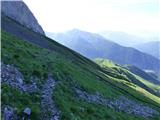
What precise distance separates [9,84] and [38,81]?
5.58 metres

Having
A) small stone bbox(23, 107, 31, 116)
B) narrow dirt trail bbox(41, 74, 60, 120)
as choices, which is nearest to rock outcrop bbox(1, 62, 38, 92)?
narrow dirt trail bbox(41, 74, 60, 120)

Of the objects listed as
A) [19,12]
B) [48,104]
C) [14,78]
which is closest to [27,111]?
[48,104]

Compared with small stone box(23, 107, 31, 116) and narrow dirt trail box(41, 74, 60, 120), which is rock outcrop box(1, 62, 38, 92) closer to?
narrow dirt trail box(41, 74, 60, 120)

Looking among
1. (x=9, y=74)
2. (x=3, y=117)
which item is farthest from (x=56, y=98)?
(x=3, y=117)

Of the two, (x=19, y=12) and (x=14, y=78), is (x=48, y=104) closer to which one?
(x=14, y=78)

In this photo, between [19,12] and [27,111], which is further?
[19,12]

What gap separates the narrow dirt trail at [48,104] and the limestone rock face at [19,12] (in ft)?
334

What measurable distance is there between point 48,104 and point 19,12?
128448 millimetres

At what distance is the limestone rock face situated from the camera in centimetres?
13925

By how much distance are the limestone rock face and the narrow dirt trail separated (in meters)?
102

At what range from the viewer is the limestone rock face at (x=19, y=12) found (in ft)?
457

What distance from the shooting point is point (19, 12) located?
156 metres

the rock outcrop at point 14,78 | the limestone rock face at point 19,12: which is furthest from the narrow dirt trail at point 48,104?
the limestone rock face at point 19,12

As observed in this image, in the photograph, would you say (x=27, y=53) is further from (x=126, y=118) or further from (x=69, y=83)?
(x=126, y=118)
